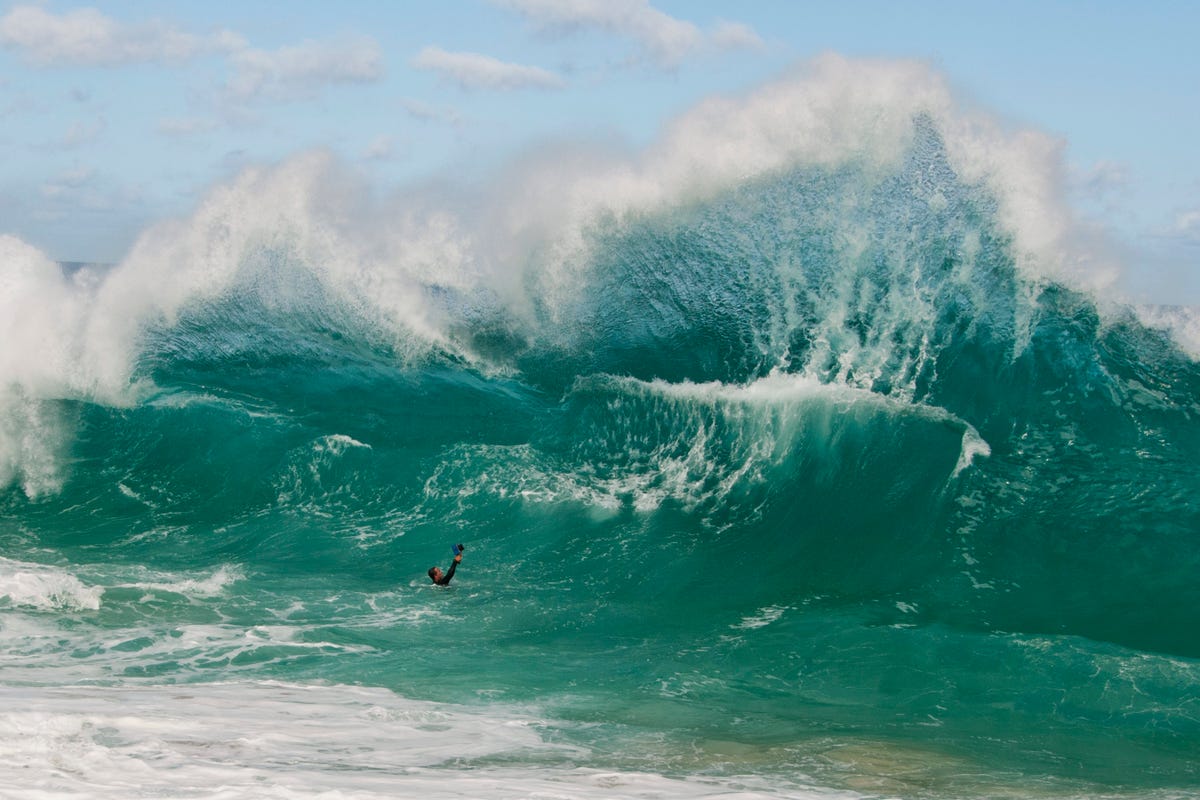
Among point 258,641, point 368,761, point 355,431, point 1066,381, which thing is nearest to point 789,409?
point 1066,381

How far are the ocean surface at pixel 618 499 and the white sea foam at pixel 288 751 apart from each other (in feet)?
0.18

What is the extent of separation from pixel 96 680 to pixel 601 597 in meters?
6.14

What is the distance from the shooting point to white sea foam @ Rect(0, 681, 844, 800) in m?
7.22

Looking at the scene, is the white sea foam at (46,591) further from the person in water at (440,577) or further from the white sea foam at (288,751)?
the person in water at (440,577)

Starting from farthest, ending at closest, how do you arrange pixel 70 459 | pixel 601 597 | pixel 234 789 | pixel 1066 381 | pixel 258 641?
pixel 70 459 → pixel 1066 381 → pixel 601 597 → pixel 258 641 → pixel 234 789

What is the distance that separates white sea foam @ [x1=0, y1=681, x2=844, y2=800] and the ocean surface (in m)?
0.05

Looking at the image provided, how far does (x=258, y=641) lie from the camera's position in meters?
11.9

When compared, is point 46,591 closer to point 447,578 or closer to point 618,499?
point 447,578

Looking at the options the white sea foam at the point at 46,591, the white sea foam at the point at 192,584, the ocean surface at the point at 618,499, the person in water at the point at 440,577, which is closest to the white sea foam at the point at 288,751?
the ocean surface at the point at 618,499

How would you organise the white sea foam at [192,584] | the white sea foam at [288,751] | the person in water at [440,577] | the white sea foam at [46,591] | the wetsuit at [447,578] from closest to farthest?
1. the white sea foam at [288,751]
2. the white sea foam at [46,591]
3. the white sea foam at [192,584]
4. the wetsuit at [447,578]
5. the person in water at [440,577]

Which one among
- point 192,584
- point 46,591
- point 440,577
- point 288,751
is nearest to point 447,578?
point 440,577

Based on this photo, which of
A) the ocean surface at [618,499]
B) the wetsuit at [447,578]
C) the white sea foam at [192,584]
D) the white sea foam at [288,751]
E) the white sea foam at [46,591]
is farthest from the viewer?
the wetsuit at [447,578]

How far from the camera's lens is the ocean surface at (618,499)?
9.33 m

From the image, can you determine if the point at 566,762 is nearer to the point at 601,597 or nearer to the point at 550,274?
the point at 601,597
